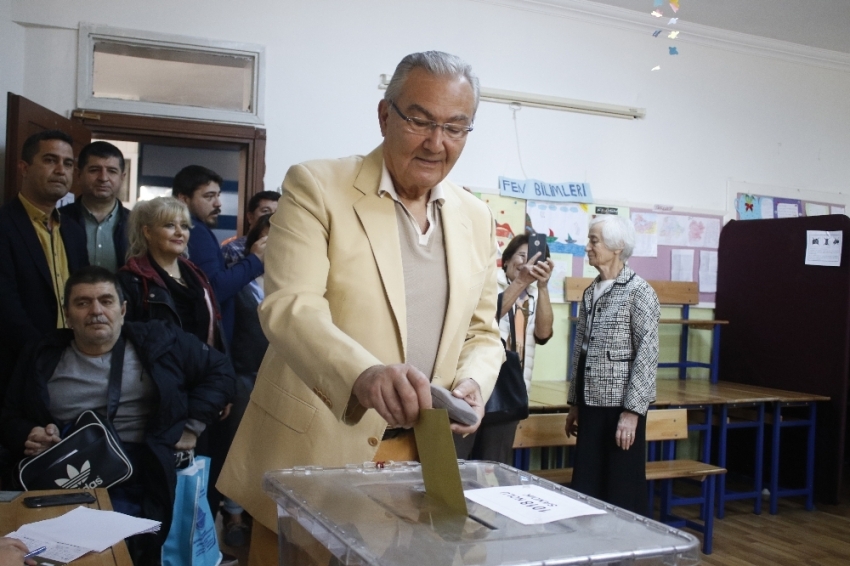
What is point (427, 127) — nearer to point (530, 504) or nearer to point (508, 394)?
point (530, 504)

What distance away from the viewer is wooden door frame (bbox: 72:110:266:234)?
4.21 meters

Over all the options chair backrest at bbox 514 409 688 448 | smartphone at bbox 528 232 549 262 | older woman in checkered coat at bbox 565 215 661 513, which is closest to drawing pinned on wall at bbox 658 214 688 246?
chair backrest at bbox 514 409 688 448

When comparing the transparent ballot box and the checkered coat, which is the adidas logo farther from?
the checkered coat

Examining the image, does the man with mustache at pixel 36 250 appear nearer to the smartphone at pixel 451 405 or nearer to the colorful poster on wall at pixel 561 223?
the smartphone at pixel 451 405

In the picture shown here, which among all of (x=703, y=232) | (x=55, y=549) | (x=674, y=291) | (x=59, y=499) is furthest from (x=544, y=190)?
(x=55, y=549)

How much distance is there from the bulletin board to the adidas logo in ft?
10.2

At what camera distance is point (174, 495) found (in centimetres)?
260

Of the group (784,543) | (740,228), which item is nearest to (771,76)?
(740,228)

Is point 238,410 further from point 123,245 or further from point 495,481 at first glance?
point 495,481

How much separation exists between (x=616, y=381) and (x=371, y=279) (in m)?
2.33

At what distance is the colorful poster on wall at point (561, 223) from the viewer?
5184mm

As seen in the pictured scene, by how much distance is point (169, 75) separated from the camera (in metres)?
4.24

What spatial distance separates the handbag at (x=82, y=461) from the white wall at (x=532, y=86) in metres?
2.39

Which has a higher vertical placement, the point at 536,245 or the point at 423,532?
the point at 536,245
